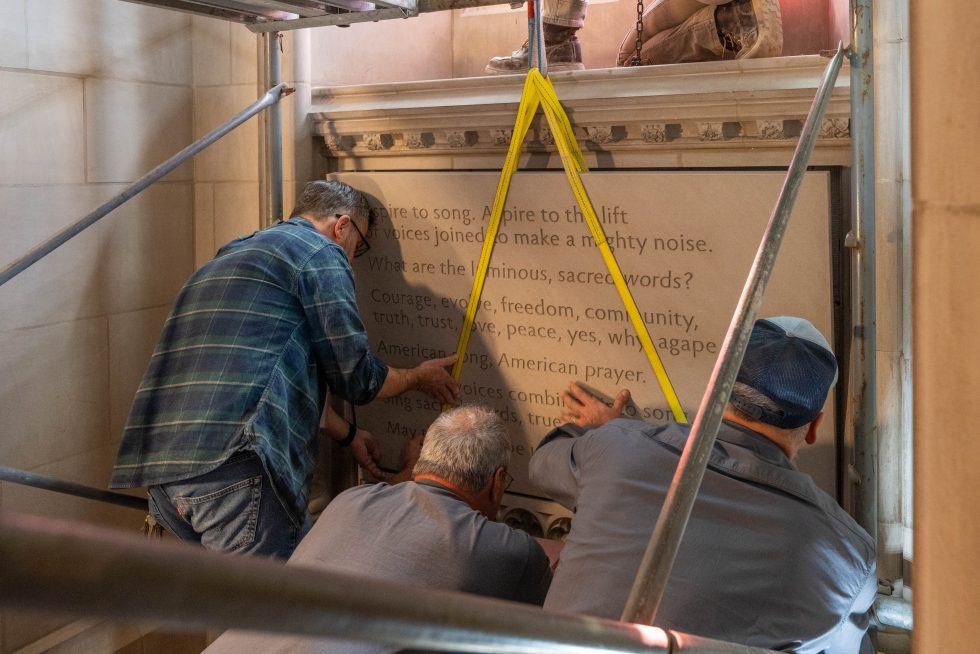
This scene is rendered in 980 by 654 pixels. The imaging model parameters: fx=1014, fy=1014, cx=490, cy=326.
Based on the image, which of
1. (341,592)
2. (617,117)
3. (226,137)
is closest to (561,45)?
(617,117)

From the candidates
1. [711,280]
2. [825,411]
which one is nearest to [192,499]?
[711,280]

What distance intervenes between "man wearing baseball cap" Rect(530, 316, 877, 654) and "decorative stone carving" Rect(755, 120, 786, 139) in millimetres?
587

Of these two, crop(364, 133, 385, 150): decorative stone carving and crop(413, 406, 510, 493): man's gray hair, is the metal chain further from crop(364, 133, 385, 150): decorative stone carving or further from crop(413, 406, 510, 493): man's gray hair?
crop(413, 406, 510, 493): man's gray hair

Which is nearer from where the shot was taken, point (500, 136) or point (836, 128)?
point (836, 128)

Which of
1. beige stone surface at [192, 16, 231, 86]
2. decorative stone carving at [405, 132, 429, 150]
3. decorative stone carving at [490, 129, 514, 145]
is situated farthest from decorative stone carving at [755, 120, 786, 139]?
beige stone surface at [192, 16, 231, 86]

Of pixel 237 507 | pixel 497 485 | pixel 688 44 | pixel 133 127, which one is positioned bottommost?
pixel 237 507

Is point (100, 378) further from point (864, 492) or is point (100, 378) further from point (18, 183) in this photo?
point (864, 492)

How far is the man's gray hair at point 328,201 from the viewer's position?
3111mm

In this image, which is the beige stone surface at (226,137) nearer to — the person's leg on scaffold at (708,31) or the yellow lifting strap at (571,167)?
the yellow lifting strap at (571,167)

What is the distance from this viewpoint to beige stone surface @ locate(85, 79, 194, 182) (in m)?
3.29

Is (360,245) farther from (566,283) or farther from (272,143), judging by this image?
(566,283)

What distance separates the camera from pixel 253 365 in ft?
9.19

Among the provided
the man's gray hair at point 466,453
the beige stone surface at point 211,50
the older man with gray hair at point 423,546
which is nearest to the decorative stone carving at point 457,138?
the beige stone surface at point 211,50

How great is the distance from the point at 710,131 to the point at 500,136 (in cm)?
66
